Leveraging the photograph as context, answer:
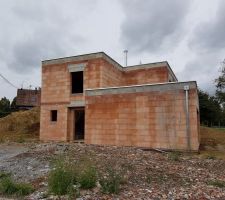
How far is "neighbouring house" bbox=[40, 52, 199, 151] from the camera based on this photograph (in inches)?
539

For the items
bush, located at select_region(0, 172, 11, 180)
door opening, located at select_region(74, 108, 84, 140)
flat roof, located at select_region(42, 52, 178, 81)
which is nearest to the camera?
bush, located at select_region(0, 172, 11, 180)

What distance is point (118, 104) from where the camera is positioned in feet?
50.1

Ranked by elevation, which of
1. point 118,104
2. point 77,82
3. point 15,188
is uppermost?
point 77,82

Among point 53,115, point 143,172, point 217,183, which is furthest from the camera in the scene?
point 53,115

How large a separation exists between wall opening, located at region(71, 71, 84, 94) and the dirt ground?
26.2ft

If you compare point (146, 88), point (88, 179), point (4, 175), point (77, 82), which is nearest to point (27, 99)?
point (77, 82)

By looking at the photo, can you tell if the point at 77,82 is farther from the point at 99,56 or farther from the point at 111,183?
the point at 111,183

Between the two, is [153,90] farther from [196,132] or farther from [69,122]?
[69,122]

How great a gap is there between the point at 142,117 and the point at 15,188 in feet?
27.4

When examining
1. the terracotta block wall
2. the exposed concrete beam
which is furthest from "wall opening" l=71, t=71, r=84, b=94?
the exposed concrete beam

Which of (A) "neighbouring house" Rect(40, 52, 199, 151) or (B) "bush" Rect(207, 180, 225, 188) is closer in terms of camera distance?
(B) "bush" Rect(207, 180, 225, 188)

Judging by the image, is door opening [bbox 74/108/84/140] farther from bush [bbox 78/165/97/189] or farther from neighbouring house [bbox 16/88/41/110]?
neighbouring house [bbox 16/88/41/110]

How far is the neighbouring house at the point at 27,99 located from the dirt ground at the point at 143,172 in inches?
1208

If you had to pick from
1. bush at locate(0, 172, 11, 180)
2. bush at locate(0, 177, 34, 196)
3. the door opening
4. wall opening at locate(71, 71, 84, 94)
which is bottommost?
bush at locate(0, 177, 34, 196)
